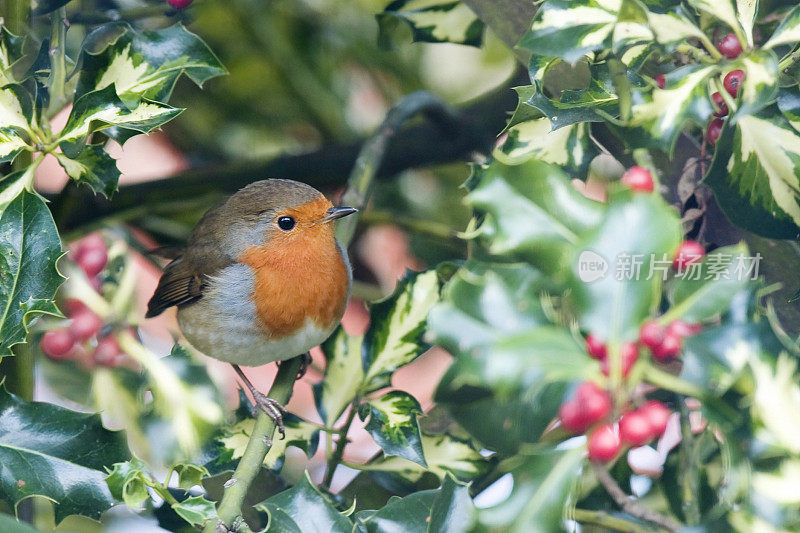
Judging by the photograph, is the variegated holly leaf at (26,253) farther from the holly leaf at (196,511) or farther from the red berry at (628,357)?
the red berry at (628,357)

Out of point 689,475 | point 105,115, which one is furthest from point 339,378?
point 689,475

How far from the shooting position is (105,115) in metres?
1.10

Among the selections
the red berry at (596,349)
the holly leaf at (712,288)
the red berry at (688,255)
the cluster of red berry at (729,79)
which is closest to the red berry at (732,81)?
the cluster of red berry at (729,79)

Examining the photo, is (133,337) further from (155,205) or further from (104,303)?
(155,205)

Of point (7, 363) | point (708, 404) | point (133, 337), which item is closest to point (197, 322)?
point (133, 337)

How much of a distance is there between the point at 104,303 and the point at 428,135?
0.73m

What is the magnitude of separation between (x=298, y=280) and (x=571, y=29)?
88 cm

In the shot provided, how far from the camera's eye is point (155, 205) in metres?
1.75

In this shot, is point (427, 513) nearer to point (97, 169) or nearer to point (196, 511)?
point (196, 511)

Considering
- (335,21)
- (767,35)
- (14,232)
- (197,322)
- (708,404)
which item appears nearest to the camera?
(708,404)

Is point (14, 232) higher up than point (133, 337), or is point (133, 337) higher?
point (14, 232)

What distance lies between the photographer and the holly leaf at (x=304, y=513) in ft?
3.02

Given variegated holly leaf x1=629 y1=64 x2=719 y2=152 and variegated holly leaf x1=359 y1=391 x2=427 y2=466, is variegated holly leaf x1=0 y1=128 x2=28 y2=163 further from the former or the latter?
variegated holly leaf x1=629 y1=64 x2=719 y2=152

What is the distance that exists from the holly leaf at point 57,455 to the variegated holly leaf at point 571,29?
0.72m
